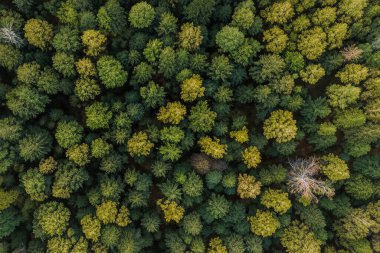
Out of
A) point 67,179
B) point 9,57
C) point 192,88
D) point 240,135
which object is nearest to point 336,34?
point 240,135

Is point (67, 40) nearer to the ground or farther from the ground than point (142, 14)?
nearer to the ground

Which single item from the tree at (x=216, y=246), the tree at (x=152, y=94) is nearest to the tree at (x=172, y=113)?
the tree at (x=152, y=94)

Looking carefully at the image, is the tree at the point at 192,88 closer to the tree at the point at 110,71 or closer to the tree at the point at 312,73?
the tree at the point at 110,71

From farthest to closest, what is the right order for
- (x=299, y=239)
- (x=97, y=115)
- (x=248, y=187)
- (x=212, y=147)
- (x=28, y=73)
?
(x=299, y=239), (x=248, y=187), (x=212, y=147), (x=97, y=115), (x=28, y=73)

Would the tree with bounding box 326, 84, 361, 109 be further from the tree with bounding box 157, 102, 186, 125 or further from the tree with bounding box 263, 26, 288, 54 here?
the tree with bounding box 157, 102, 186, 125

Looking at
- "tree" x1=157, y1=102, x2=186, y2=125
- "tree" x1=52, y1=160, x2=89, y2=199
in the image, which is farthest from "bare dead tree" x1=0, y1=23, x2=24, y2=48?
"tree" x1=157, y1=102, x2=186, y2=125

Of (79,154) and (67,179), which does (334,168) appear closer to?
(79,154)
